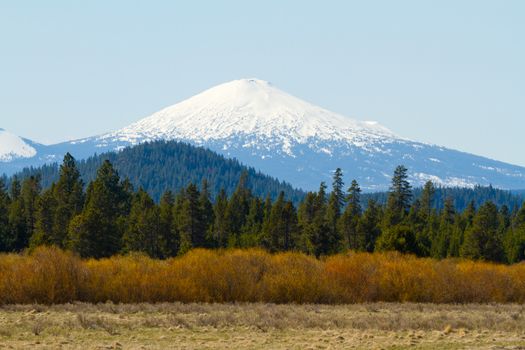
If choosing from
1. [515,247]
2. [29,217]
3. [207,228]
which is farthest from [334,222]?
[29,217]

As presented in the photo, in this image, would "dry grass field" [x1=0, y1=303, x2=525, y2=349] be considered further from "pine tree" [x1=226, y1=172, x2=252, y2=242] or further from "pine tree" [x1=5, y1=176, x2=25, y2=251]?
"pine tree" [x1=226, y1=172, x2=252, y2=242]

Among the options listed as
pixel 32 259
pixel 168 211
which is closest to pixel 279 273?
pixel 32 259

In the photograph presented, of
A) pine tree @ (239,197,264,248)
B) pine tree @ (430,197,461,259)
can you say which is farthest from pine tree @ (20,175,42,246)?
pine tree @ (430,197,461,259)

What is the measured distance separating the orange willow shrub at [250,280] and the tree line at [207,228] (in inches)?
791

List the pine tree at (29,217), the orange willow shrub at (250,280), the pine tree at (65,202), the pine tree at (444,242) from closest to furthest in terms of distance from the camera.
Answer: the orange willow shrub at (250,280) < the pine tree at (65,202) < the pine tree at (29,217) < the pine tree at (444,242)

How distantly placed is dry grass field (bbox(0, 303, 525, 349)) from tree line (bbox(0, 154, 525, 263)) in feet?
114

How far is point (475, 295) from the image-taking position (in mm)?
57344

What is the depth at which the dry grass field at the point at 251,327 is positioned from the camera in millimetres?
31766

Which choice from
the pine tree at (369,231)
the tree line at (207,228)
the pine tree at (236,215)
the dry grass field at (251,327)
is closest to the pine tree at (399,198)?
the tree line at (207,228)

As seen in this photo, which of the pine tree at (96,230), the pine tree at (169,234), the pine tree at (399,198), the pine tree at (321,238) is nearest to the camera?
the pine tree at (96,230)

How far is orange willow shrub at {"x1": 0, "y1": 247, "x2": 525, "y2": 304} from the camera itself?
48531 mm

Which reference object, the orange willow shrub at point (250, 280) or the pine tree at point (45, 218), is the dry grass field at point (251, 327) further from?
the pine tree at point (45, 218)

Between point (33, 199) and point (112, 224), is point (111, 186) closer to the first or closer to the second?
point (33, 199)

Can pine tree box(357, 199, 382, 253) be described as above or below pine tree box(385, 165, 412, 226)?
below
